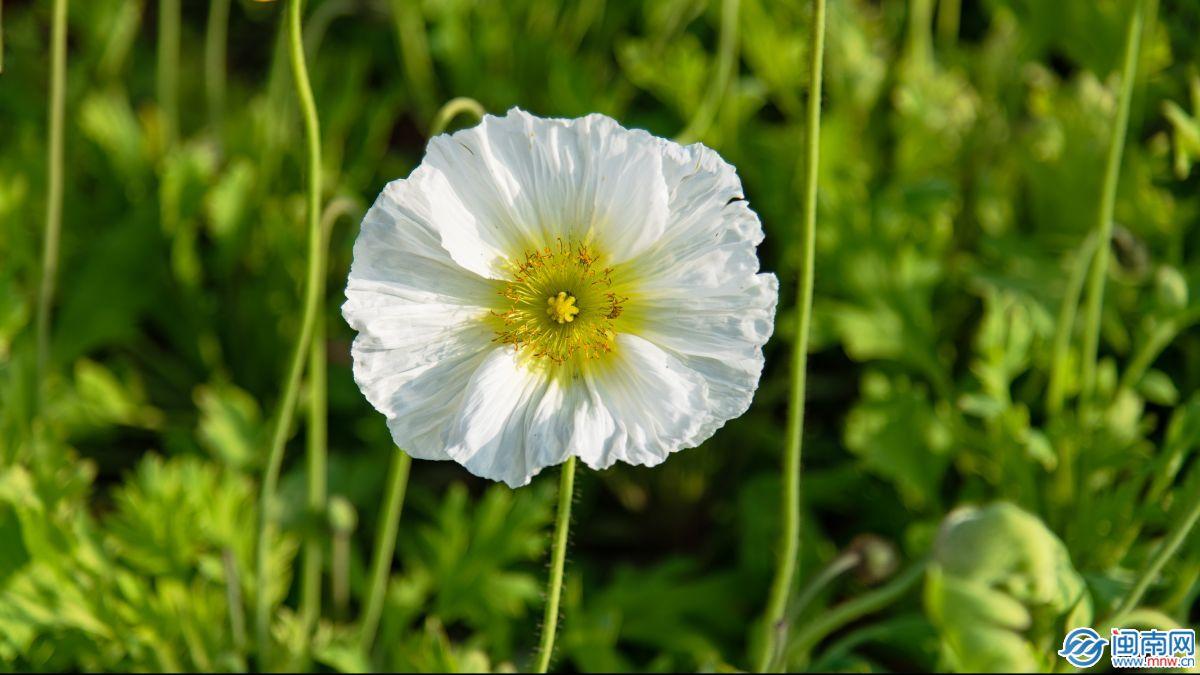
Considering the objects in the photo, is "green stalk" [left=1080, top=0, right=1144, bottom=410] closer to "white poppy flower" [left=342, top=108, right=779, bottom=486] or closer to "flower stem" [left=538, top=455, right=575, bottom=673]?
"white poppy flower" [left=342, top=108, right=779, bottom=486]

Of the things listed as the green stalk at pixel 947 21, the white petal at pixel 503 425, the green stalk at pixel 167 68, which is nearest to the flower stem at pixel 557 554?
the white petal at pixel 503 425

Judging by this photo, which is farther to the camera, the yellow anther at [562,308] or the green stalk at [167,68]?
the green stalk at [167,68]

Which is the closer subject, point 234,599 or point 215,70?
point 234,599

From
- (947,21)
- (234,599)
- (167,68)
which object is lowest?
(234,599)

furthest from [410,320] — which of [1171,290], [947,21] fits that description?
[947,21]

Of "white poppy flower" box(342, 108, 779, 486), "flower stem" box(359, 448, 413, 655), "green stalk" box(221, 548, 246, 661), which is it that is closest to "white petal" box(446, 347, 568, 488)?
"white poppy flower" box(342, 108, 779, 486)

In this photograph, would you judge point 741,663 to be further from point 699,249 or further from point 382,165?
point 382,165

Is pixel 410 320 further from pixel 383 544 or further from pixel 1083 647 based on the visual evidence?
pixel 1083 647

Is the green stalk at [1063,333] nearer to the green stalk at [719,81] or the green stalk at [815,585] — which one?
the green stalk at [815,585]
